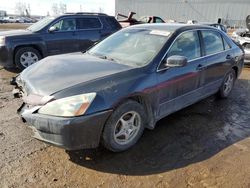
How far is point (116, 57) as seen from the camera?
3.78 metres

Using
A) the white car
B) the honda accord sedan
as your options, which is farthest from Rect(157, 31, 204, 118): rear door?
the white car

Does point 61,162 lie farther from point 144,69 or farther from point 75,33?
point 75,33

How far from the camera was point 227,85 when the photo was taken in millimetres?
5457

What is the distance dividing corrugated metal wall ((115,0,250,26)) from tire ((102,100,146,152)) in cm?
5158

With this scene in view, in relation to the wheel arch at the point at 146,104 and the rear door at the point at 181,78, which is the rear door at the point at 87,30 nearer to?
the rear door at the point at 181,78

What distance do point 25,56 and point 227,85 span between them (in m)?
5.38

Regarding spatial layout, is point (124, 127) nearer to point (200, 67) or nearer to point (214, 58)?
point (200, 67)

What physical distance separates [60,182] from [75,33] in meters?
6.12

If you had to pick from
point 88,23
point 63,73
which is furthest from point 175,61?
point 88,23

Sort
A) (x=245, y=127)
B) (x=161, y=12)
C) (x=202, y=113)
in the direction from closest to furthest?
(x=245, y=127), (x=202, y=113), (x=161, y=12)

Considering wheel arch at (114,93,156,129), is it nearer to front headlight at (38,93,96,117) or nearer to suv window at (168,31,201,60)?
front headlight at (38,93,96,117)

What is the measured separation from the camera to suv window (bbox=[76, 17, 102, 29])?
823 cm

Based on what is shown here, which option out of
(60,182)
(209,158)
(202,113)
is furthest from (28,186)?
(202,113)

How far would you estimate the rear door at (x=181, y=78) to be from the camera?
3544mm
